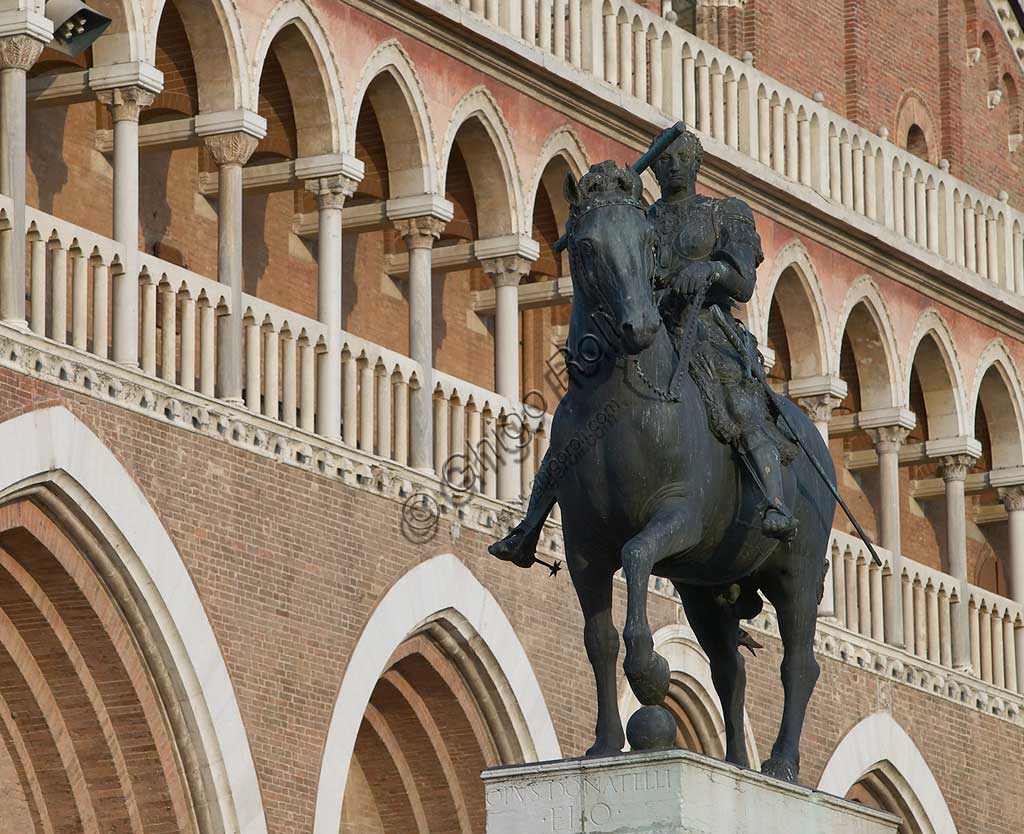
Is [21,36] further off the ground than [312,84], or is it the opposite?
[312,84]

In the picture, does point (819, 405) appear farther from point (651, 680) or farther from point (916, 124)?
point (651, 680)

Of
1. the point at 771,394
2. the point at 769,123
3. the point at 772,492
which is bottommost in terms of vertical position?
the point at 772,492

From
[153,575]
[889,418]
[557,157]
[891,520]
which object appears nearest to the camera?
[153,575]

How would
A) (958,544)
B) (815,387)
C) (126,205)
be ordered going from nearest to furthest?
1. (126,205)
2. (815,387)
3. (958,544)

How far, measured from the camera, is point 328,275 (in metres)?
17.4

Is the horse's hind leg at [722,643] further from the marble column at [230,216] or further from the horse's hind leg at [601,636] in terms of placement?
the marble column at [230,216]

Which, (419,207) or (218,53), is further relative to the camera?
(419,207)

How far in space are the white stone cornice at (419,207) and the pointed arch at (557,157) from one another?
95 cm

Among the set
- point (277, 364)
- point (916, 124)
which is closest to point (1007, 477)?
point (916, 124)

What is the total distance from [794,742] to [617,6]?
1104 cm

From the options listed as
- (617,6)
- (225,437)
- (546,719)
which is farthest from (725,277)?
(617,6)

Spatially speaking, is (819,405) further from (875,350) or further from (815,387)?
(875,350)

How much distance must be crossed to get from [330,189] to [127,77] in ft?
6.70

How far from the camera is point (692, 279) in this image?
9.80 meters
